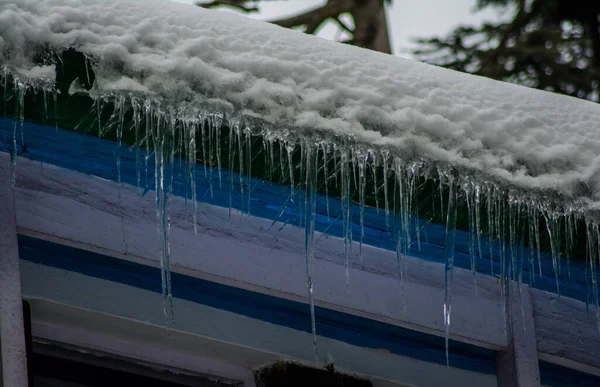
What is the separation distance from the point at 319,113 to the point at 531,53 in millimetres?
6380

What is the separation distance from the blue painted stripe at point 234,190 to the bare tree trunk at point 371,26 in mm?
5431

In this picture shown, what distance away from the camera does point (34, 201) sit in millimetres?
1973

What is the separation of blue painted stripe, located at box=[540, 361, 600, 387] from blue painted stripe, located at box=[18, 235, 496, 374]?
0.21m

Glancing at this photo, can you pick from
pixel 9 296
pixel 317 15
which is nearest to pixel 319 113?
pixel 9 296

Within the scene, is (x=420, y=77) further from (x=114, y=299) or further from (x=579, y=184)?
(x=114, y=299)

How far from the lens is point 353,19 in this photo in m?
7.98

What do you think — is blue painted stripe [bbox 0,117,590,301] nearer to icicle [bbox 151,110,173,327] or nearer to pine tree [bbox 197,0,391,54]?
icicle [bbox 151,110,173,327]

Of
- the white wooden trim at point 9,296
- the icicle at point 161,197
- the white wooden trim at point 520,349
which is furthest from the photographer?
the white wooden trim at point 520,349

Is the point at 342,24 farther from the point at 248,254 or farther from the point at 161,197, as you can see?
the point at 161,197

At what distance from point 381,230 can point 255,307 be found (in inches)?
20.0

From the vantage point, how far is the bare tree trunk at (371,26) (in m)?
7.61

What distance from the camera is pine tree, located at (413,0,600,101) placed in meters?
7.56

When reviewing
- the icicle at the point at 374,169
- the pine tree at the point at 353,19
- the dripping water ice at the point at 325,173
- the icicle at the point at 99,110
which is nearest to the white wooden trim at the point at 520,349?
the dripping water ice at the point at 325,173

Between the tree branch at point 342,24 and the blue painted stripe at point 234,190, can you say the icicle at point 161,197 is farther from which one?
the tree branch at point 342,24
